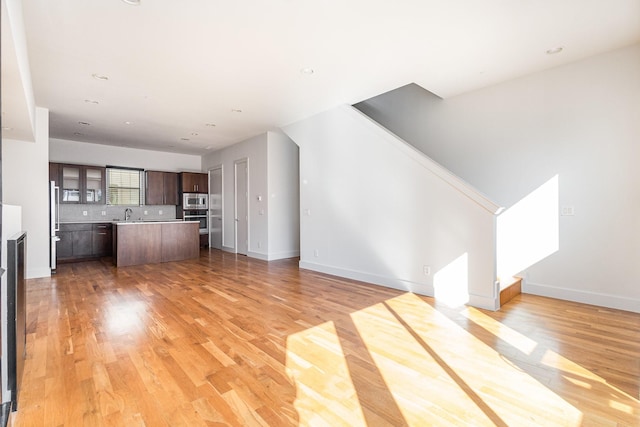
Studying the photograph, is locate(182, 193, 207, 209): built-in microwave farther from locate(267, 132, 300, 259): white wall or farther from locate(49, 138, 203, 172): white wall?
locate(267, 132, 300, 259): white wall

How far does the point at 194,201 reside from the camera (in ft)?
28.7

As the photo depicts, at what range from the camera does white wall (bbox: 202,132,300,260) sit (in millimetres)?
6777

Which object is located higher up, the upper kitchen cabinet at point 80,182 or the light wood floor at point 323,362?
the upper kitchen cabinet at point 80,182

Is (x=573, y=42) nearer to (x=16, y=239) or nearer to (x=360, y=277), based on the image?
(x=360, y=277)

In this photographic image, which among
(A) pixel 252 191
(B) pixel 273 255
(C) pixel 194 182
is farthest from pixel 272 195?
(C) pixel 194 182

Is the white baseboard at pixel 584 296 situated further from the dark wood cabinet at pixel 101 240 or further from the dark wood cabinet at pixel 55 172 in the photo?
the dark wood cabinet at pixel 55 172

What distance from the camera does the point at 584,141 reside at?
368cm

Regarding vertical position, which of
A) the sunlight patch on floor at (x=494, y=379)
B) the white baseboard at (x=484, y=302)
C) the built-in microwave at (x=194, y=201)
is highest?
the built-in microwave at (x=194, y=201)

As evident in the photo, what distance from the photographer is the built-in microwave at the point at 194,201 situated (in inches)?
337

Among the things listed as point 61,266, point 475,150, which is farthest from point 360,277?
point 61,266

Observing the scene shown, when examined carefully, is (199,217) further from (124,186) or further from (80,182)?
(80,182)

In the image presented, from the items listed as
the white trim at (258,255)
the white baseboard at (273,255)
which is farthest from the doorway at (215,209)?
the white baseboard at (273,255)

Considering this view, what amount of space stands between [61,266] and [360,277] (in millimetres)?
6034

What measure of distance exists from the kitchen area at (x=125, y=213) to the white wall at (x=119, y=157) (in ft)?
1.18
